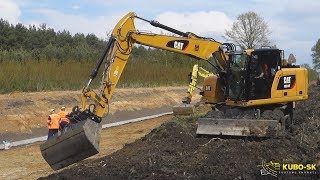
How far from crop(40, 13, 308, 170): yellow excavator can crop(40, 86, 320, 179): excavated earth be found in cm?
44

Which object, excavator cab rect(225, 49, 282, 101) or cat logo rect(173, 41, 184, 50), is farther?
excavator cab rect(225, 49, 282, 101)

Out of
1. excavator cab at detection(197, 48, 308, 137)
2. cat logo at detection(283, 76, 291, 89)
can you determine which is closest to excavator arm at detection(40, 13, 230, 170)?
excavator cab at detection(197, 48, 308, 137)

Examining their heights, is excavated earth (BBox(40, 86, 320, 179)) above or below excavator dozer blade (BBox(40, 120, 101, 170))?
below

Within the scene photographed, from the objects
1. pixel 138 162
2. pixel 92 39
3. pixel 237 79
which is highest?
pixel 92 39

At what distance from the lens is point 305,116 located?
1630 centimetres

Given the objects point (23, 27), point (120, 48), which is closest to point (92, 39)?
point (23, 27)

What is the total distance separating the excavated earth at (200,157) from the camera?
8.82 metres

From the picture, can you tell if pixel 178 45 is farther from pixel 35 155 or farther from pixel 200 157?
pixel 35 155

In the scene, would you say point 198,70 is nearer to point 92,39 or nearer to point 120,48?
point 120,48

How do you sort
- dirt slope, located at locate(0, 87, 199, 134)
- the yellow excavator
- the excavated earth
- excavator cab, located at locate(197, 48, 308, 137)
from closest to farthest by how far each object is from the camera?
the excavated earth, the yellow excavator, excavator cab, located at locate(197, 48, 308, 137), dirt slope, located at locate(0, 87, 199, 134)

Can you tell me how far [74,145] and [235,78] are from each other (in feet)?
18.8

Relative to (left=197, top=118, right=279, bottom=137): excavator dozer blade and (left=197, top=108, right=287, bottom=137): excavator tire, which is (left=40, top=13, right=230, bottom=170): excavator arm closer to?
(left=197, top=108, right=287, bottom=137): excavator tire

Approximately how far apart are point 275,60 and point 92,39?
141 ft

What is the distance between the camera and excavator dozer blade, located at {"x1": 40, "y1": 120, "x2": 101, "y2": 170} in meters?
9.02
